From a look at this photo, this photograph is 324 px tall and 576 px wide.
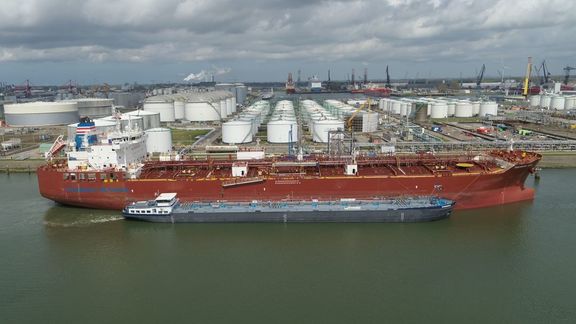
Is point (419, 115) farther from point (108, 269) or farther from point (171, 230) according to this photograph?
point (108, 269)

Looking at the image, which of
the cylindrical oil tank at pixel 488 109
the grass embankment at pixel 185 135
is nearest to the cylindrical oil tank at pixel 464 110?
the cylindrical oil tank at pixel 488 109

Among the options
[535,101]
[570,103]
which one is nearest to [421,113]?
[570,103]

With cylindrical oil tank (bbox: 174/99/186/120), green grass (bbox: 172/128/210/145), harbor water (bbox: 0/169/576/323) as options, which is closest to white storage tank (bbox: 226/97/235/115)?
cylindrical oil tank (bbox: 174/99/186/120)

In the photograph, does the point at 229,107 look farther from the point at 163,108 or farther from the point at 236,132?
the point at 236,132

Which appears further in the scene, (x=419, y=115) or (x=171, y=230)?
(x=419, y=115)

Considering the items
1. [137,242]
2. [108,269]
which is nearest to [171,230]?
[137,242]
